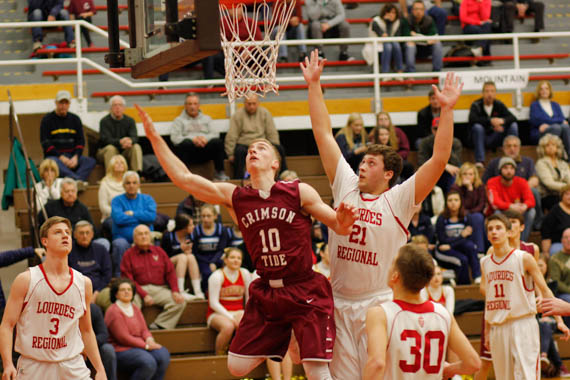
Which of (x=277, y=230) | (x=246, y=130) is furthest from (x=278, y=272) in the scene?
(x=246, y=130)

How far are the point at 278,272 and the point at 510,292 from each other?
3185mm

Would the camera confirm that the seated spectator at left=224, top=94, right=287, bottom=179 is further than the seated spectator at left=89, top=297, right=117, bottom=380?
Yes

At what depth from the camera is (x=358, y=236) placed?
19.8ft

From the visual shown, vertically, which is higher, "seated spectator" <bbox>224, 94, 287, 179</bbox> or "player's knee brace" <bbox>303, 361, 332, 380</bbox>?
"seated spectator" <bbox>224, 94, 287, 179</bbox>

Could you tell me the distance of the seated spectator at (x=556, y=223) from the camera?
1159cm

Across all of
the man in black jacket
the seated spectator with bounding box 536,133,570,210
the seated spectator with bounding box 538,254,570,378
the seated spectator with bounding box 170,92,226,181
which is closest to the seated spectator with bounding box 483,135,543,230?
the seated spectator with bounding box 536,133,570,210

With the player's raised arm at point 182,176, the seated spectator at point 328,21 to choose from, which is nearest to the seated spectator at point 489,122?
the seated spectator at point 328,21

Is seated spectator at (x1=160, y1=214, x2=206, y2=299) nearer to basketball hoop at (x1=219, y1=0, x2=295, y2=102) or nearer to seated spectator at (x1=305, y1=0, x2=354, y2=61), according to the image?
basketball hoop at (x1=219, y1=0, x2=295, y2=102)

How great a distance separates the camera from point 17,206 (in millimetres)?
11773

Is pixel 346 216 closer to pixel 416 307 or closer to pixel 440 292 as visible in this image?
pixel 416 307

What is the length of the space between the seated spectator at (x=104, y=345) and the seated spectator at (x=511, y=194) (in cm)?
562

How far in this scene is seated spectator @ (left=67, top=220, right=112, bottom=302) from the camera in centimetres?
999

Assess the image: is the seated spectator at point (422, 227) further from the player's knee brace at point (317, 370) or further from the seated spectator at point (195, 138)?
the player's knee brace at point (317, 370)

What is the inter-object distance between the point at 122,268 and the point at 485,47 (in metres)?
8.66
